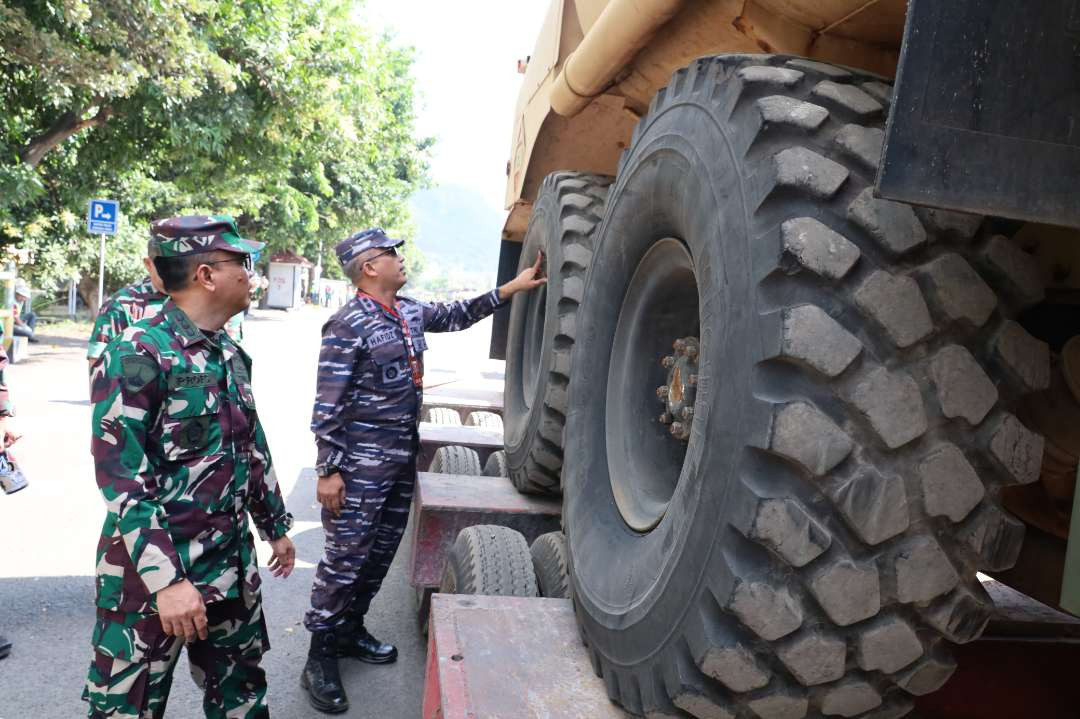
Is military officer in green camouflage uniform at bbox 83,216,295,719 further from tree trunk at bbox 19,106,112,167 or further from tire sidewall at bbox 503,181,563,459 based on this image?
tree trunk at bbox 19,106,112,167

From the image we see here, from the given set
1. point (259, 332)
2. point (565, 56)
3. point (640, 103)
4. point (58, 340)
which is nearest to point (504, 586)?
point (640, 103)

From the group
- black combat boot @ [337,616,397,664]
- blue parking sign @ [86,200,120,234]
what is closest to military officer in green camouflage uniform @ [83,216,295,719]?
black combat boot @ [337,616,397,664]

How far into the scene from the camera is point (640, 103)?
3.31 meters

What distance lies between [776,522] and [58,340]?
19853mm

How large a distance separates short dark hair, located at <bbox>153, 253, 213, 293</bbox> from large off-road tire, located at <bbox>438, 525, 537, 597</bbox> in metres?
1.32

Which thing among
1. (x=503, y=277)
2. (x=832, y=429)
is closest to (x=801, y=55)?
(x=832, y=429)

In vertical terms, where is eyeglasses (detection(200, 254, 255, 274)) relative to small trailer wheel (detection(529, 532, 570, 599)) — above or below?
above

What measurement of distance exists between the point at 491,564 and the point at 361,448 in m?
1.09

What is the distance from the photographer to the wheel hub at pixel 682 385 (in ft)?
7.92

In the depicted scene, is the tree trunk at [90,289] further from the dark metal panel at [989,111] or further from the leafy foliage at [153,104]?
the dark metal panel at [989,111]

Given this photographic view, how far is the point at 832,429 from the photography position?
1.51 meters

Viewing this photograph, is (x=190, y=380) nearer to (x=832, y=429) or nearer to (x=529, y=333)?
(x=832, y=429)

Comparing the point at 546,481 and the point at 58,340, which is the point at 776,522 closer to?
the point at 546,481

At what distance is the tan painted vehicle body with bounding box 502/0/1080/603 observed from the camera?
1.87 metres
